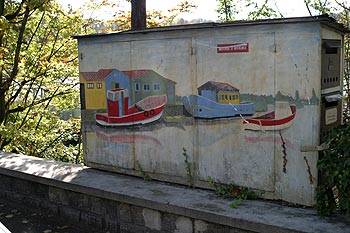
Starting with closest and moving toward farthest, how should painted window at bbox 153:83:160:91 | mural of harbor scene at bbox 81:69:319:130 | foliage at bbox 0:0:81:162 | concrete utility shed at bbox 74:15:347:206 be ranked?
concrete utility shed at bbox 74:15:347:206, mural of harbor scene at bbox 81:69:319:130, painted window at bbox 153:83:160:91, foliage at bbox 0:0:81:162

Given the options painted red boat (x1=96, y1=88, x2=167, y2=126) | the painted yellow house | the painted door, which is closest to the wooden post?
the painted yellow house

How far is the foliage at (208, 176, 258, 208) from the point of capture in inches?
163

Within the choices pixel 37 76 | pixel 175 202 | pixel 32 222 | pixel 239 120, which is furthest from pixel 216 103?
pixel 37 76

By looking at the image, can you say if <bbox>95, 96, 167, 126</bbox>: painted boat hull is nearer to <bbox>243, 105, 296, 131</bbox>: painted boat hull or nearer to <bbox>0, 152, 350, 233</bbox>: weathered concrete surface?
<bbox>0, 152, 350, 233</bbox>: weathered concrete surface

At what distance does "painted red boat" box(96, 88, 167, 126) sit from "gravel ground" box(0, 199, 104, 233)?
4.38 feet

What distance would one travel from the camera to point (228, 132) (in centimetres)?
429

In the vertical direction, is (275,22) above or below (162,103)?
above

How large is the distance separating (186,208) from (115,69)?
2049 millimetres

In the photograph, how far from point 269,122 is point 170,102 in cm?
120

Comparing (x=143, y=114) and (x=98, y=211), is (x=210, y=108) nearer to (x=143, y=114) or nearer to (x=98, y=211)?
(x=143, y=114)

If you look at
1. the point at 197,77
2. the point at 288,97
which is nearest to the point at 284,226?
the point at 288,97

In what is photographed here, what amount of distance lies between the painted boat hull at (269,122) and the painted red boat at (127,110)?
1084mm

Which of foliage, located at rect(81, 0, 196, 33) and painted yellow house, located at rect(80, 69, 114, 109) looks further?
foliage, located at rect(81, 0, 196, 33)

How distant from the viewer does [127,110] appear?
200 inches
